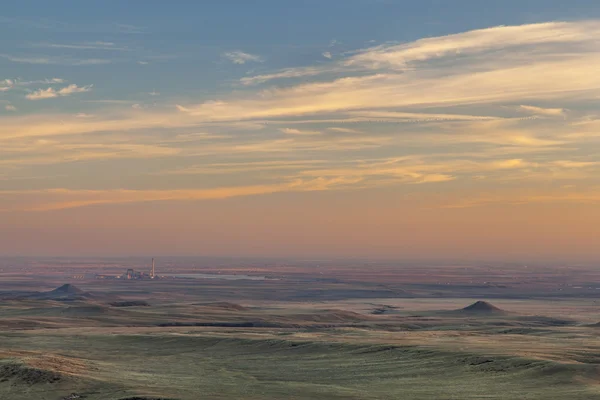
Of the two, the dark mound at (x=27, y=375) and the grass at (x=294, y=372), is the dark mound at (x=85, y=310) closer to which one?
the grass at (x=294, y=372)

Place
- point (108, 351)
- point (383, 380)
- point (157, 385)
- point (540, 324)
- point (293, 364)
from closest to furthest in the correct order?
1. point (157, 385)
2. point (383, 380)
3. point (293, 364)
4. point (108, 351)
5. point (540, 324)

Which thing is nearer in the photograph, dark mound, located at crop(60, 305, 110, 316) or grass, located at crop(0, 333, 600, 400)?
grass, located at crop(0, 333, 600, 400)

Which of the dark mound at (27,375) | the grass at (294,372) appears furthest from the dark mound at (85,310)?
the dark mound at (27,375)

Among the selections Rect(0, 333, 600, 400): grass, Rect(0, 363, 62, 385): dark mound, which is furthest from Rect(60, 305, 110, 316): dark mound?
Rect(0, 363, 62, 385): dark mound

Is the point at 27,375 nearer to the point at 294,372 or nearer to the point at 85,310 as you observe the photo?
the point at 294,372

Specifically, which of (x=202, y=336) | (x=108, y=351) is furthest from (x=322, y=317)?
(x=108, y=351)

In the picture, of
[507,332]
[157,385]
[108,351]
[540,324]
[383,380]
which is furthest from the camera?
[540,324]

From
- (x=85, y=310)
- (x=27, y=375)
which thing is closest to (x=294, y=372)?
(x=27, y=375)

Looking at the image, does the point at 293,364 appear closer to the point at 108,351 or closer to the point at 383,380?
the point at 383,380

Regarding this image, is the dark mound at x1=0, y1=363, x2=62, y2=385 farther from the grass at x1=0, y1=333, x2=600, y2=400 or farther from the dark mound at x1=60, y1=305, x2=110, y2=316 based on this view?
the dark mound at x1=60, y1=305, x2=110, y2=316
